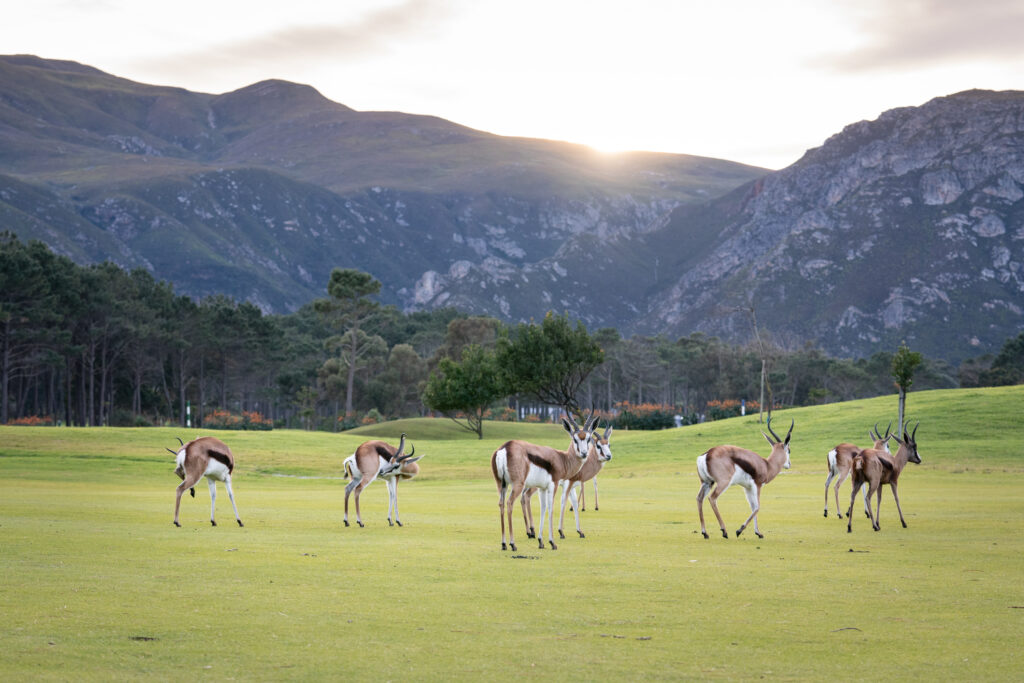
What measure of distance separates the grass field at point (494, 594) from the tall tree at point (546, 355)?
50126mm

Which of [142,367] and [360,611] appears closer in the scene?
[360,611]

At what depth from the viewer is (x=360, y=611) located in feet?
37.9

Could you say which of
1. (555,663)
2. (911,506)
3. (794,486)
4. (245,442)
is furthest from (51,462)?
(555,663)

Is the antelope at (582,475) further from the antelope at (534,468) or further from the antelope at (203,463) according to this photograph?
the antelope at (203,463)

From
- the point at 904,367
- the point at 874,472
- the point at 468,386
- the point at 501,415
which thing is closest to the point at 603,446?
the point at 874,472

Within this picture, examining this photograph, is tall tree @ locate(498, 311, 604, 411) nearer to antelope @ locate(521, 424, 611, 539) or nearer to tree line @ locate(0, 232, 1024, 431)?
tree line @ locate(0, 232, 1024, 431)

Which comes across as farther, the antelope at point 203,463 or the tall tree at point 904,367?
the tall tree at point 904,367

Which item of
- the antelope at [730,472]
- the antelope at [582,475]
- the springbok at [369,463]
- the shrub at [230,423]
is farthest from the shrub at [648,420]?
the antelope at [730,472]

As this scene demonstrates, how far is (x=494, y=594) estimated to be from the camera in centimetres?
1287

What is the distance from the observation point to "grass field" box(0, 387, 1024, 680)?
30.9 ft

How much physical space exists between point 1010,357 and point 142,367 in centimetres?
11414

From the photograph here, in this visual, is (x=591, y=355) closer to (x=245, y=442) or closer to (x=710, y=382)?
(x=245, y=442)

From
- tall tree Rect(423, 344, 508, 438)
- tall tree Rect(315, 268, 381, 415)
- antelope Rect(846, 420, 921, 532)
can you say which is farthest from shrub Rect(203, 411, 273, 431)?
antelope Rect(846, 420, 921, 532)

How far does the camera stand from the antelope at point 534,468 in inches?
676
